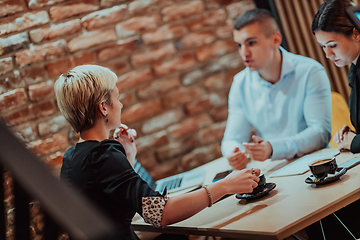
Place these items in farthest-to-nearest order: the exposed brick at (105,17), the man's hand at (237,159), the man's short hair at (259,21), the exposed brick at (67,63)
Answer: 1. the exposed brick at (105,17)
2. the exposed brick at (67,63)
3. the man's short hair at (259,21)
4. the man's hand at (237,159)

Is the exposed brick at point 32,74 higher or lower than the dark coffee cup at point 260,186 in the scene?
higher

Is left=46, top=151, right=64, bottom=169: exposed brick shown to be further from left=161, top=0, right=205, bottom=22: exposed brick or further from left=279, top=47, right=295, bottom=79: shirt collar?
left=279, top=47, right=295, bottom=79: shirt collar

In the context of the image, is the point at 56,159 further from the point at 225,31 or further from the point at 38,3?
the point at 225,31

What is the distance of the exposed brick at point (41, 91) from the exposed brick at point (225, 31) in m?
1.44

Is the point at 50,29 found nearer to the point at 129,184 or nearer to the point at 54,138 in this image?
the point at 54,138

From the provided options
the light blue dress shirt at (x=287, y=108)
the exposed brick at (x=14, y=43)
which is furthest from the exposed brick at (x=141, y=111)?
the exposed brick at (x=14, y=43)

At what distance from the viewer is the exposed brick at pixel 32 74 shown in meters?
2.49

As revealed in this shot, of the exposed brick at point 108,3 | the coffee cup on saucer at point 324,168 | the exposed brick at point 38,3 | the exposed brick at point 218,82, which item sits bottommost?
the coffee cup on saucer at point 324,168

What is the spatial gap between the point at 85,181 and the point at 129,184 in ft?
0.60

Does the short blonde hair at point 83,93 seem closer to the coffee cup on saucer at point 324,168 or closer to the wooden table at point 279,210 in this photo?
the wooden table at point 279,210

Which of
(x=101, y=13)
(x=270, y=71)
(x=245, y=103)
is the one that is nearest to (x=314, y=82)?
(x=270, y=71)

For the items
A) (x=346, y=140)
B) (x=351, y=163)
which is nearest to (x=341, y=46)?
(x=346, y=140)

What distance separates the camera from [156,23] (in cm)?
283

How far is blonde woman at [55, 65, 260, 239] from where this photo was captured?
1193 millimetres
